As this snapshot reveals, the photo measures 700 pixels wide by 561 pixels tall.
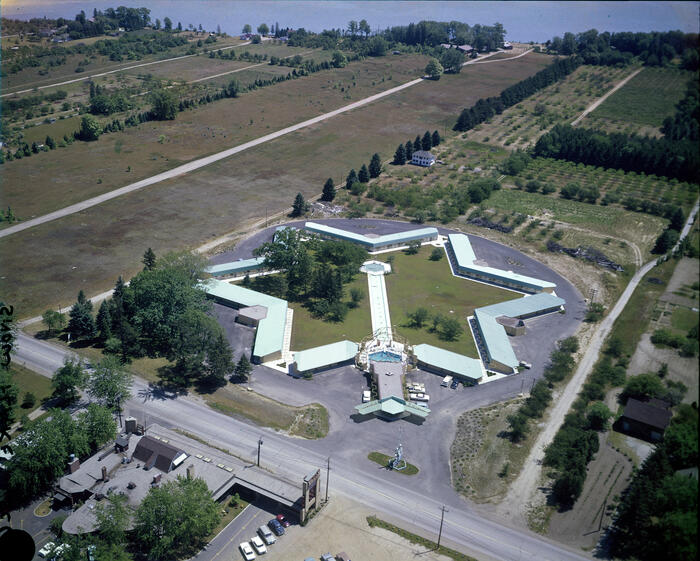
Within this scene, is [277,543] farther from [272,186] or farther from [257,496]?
[272,186]

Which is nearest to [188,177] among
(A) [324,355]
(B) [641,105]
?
(A) [324,355]

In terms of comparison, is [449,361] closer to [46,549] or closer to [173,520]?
[173,520]

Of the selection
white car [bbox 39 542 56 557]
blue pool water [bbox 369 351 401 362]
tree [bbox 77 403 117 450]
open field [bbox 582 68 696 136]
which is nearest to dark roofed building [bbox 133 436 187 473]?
tree [bbox 77 403 117 450]

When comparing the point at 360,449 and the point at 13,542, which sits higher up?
the point at 13,542

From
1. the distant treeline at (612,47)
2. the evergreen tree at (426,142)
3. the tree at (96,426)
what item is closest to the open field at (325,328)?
the tree at (96,426)

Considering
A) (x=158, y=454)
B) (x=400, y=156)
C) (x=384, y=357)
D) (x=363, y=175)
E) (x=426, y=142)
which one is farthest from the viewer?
(x=426, y=142)

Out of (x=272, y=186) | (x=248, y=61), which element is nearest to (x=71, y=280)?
(x=272, y=186)

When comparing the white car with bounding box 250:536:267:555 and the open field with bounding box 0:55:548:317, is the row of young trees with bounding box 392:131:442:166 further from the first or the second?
the white car with bounding box 250:536:267:555
